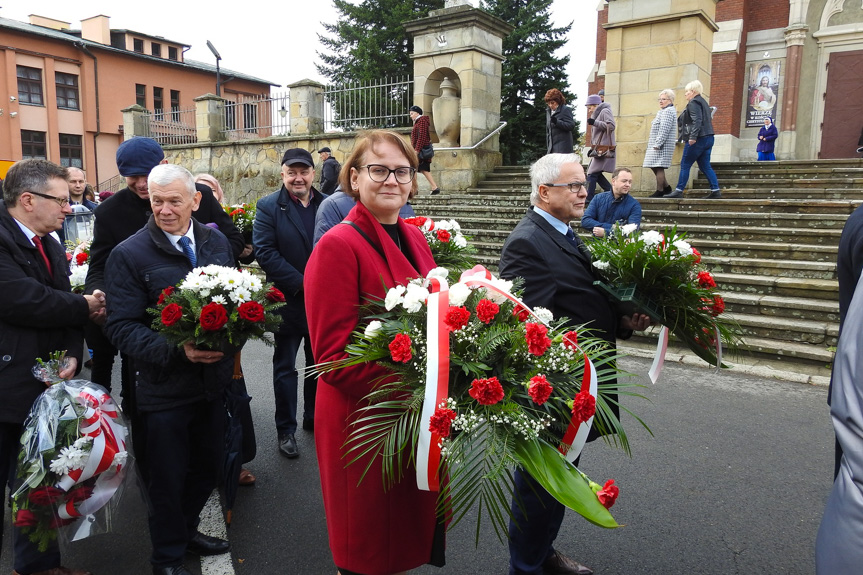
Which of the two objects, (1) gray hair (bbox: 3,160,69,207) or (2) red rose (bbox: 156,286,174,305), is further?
(1) gray hair (bbox: 3,160,69,207)

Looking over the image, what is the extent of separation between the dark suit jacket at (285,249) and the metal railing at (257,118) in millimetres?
13413

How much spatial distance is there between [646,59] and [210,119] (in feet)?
45.1

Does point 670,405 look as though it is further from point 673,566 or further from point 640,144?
point 640,144

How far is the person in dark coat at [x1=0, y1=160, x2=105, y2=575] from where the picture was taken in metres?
2.76

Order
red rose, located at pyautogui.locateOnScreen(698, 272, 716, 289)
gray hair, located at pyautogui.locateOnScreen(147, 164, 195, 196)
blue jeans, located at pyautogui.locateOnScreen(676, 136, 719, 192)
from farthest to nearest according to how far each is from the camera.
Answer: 1. blue jeans, located at pyautogui.locateOnScreen(676, 136, 719, 192)
2. gray hair, located at pyautogui.locateOnScreen(147, 164, 195, 196)
3. red rose, located at pyautogui.locateOnScreen(698, 272, 716, 289)

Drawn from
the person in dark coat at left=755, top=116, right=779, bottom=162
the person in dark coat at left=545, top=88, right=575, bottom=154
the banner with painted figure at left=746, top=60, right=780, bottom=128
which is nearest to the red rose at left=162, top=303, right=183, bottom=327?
the person in dark coat at left=545, top=88, right=575, bottom=154

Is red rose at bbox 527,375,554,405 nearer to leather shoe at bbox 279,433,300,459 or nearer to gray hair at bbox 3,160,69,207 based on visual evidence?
gray hair at bbox 3,160,69,207

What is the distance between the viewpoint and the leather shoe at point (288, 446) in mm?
→ 4378

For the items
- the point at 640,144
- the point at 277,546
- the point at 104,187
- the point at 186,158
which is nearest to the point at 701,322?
the point at 277,546

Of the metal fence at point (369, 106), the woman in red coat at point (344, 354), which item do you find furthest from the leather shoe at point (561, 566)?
the metal fence at point (369, 106)

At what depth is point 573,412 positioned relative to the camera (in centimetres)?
175

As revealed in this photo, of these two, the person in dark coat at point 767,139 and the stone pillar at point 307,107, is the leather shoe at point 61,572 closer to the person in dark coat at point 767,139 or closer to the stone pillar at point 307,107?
the stone pillar at point 307,107

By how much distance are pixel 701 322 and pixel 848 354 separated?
1389mm

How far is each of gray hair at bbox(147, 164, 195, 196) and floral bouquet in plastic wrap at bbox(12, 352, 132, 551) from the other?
96 centimetres
